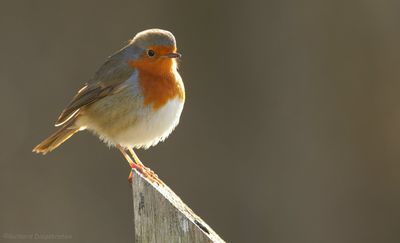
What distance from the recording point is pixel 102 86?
486cm

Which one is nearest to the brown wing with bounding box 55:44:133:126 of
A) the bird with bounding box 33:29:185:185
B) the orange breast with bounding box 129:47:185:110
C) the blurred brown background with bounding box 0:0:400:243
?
the bird with bounding box 33:29:185:185

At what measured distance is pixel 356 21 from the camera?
6.44 meters

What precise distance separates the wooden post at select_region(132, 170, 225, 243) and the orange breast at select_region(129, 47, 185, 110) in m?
1.59

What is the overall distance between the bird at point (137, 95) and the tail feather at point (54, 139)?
0.55 feet

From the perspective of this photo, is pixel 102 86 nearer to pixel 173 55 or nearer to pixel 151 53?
pixel 151 53

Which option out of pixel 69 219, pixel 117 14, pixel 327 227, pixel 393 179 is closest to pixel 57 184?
pixel 69 219

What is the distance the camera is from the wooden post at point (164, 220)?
288cm

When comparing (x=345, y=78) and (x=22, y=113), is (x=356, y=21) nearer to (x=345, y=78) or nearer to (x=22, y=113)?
(x=345, y=78)

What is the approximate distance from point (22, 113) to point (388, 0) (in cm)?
316

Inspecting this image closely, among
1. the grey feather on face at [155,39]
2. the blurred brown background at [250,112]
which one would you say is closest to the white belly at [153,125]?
the grey feather on face at [155,39]

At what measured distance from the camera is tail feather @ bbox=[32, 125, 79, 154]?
4992 millimetres

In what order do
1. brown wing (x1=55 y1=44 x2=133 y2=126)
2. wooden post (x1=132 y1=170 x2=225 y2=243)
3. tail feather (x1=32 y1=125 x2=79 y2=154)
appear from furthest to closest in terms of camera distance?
tail feather (x1=32 y1=125 x2=79 y2=154) < brown wing (x1=55 y1=44 x2=133 y2=126) < wooden post (x1=132 y1=170 x2=225 y2=243)

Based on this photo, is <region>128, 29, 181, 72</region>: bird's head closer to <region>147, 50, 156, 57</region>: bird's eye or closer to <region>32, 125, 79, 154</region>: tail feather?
<region>147, 50, 156, 57</region>: bird's eye

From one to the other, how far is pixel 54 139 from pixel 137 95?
0.72 meters
